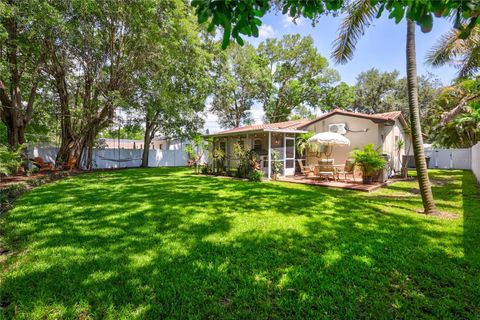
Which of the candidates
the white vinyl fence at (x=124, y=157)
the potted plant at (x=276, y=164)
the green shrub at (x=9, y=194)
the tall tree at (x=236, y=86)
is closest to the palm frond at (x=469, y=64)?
the potted plant at (x=276, y=164)

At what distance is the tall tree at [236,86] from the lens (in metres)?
23.7

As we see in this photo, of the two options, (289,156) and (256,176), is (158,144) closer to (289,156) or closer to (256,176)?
(289,156)

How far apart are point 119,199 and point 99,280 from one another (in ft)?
15.8

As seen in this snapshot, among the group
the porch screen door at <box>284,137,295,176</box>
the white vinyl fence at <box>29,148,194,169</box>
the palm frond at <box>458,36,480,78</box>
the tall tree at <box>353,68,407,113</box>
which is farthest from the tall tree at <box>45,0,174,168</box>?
the tall tree at <box>353,68,407,113</box>

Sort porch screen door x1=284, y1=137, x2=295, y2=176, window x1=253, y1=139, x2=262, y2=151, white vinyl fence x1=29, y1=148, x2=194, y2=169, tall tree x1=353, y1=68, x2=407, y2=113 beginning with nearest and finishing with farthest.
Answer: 1. porch screen door x1=284, y1=137, x2=295, y2=176
2. window x1=253, y1=139, x2=262, y2=151
3. white vinyl fence x1=29, y1=148, x2=194, y2=169
4. tall tree x1=353, y1=68, x2=407, y2=113

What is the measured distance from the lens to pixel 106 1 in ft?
36.3

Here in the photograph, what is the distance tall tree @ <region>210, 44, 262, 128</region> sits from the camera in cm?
2369

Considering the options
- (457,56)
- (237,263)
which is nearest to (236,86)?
(457,56)

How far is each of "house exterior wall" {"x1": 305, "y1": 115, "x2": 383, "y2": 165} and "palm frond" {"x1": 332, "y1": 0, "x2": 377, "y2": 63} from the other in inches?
234

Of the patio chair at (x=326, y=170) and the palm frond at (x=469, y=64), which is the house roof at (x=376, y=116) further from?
the patio chair at (x=326, y=170)

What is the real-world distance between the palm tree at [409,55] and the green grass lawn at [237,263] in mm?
750

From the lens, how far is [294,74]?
27.4 m

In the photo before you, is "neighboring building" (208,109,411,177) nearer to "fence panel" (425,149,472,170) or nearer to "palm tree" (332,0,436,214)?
"palm tree" (332,0,436,214)

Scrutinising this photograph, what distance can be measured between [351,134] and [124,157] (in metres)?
18.3
